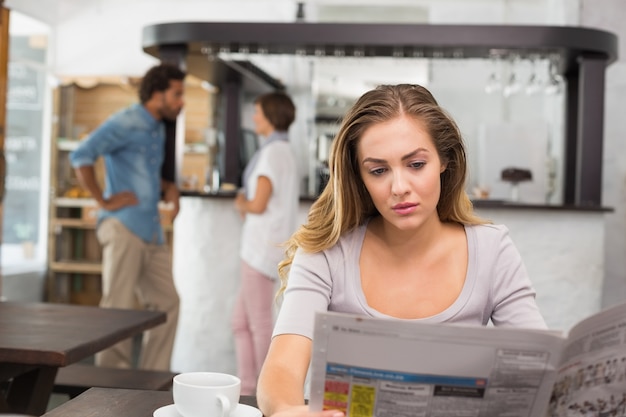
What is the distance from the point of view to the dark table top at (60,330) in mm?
2020

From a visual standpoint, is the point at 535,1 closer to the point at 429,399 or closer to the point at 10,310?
the point at 10,310

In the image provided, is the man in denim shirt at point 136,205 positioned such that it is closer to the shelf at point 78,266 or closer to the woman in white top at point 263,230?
the woman in white top at point 263,230

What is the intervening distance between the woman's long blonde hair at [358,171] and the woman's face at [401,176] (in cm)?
7

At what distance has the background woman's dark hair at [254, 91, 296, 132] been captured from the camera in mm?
4574

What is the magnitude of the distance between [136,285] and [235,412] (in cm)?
316

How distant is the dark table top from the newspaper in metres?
1.08

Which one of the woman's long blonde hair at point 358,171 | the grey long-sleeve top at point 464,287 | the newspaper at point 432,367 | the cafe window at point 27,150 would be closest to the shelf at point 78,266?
the cafe window at point 27,150

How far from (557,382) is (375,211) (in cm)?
78

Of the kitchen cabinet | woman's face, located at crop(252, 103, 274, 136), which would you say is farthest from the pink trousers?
the kitchen cabinet

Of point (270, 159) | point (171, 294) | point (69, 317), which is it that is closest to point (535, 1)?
point (270, 159)

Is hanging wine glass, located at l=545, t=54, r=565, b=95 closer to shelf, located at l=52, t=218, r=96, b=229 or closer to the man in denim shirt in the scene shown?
the man in denim shirt

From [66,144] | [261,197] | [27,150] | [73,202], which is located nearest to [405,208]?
[261,197]

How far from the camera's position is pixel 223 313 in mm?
5148

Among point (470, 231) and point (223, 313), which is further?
point (223, 313)
